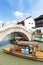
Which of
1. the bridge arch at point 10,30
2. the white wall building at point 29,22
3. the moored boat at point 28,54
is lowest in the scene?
the moored boat at point 28,54

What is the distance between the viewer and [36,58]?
13.0 m

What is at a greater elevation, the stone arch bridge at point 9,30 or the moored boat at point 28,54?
the stone arch bridge at point 9,30

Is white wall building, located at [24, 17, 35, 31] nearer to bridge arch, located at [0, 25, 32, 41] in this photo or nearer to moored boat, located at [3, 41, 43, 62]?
bridge arch, located at [0, 25, 32, 41]

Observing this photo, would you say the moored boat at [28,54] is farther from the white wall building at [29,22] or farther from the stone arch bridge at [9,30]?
the white wall building at [29,22]

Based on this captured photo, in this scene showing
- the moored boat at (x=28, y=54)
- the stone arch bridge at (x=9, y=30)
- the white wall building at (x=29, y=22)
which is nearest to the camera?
the moored boat at (x=28, y=54)

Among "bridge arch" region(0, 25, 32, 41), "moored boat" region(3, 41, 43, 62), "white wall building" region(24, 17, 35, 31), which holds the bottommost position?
"moored boat" region(3, 41, 43, 62)

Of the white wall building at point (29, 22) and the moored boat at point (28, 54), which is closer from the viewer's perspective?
the moored boat at point (28, 54)

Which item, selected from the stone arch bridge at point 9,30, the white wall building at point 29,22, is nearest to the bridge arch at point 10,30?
the stone arch bridge at point 9,30

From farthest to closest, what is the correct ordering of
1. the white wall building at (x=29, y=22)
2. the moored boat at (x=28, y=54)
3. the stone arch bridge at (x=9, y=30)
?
the white wall building at (x=29, y=22)
the stone arch bridge at (x=9, y=30)
the moored boat at (x=28, y=54)

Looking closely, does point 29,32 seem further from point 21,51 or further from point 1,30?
point 21,51

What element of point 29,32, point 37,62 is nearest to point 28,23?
point 29,32

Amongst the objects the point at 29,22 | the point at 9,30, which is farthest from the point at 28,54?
the point at 29,22

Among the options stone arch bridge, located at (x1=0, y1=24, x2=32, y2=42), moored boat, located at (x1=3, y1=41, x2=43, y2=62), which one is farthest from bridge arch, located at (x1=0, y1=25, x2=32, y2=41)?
moored boat, located at (x1=3, y1=41, x2=43, y2=62)

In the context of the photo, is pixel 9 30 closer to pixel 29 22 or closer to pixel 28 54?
pixel 28 54
